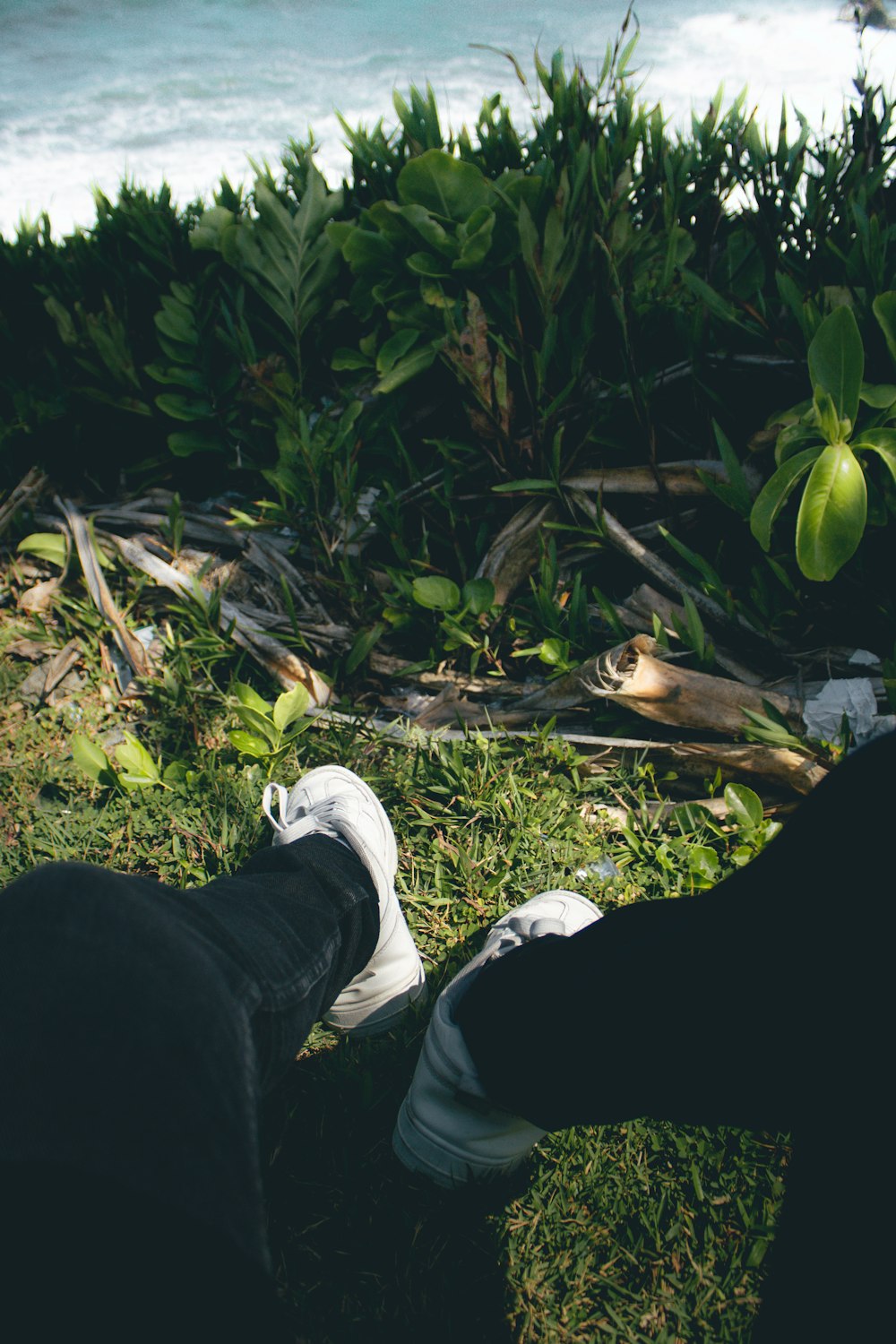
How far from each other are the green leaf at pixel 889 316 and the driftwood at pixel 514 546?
0.85 meters

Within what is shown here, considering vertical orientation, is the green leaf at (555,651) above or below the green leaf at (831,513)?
below

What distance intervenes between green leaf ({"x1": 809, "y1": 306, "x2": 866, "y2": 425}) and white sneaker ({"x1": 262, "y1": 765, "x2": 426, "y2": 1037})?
1.31m

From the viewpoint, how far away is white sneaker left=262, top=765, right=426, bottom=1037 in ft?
4.82

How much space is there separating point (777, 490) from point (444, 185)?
1.21m

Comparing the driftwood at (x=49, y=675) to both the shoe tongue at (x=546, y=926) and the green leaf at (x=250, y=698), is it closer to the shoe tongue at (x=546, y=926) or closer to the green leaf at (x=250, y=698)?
the green leaf at (x=250, y=698)

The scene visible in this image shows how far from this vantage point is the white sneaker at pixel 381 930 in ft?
4.82

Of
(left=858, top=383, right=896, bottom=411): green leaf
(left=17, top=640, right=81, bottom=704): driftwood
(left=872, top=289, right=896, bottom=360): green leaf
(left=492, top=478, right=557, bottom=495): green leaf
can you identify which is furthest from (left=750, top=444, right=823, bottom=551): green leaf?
(left=17, top=640, right=81, bottom=704): driftwood

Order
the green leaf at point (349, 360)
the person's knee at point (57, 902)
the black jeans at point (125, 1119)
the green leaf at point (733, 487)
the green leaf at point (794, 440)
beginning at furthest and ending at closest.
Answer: the green leaf at point (349, 360) < the green leaf at point (733, 487) < the green leaf at point (794, 440) < the person's knee at point (57, 902) < the black jeans at point (125, 1119)

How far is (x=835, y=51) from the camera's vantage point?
9.45ft

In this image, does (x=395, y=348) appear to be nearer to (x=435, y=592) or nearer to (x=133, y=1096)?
(x=435, y=592)

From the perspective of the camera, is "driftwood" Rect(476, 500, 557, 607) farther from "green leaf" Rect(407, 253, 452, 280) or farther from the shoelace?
the shoelace

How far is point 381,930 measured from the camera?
147 centimetres

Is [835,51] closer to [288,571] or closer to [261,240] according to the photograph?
[261,240]

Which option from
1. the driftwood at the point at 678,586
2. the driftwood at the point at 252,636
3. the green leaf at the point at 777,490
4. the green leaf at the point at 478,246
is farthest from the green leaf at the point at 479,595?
the green leaf at the point at 478,246
